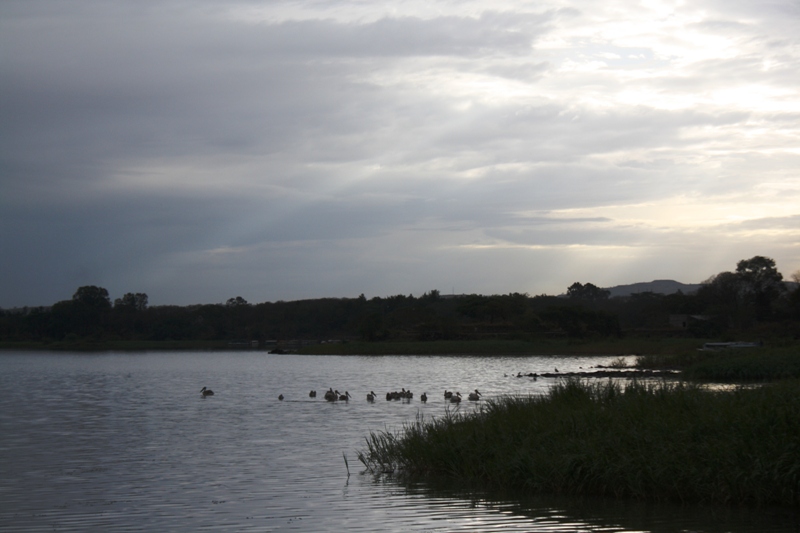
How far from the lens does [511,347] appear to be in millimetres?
76562

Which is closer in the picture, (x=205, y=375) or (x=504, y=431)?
(x=504, y=431)

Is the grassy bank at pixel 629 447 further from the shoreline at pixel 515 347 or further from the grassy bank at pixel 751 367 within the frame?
the shoreline at pixel 515 347

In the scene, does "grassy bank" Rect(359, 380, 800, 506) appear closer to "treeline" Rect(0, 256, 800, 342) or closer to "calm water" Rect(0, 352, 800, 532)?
"calm water" Rect(0, 352, 800, 532)

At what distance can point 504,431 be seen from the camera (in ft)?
42.9

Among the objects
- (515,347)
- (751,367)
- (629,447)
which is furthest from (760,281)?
(629,447)

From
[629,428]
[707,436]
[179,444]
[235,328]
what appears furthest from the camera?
[235,328]

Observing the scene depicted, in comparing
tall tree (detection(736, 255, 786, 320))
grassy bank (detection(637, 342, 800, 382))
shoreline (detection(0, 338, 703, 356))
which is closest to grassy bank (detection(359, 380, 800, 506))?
grassy bank (detection(637, 342, 800, 382))

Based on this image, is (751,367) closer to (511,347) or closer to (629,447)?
(629,447)

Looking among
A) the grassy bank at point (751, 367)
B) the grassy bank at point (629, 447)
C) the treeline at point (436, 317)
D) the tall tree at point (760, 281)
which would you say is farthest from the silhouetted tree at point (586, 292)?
the grassy bank at point (629, 447)

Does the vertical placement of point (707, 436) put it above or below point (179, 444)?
above

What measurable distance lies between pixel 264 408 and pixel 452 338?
211 feet

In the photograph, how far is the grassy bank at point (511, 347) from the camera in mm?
70375

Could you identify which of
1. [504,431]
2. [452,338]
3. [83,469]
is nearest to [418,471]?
[504,431]

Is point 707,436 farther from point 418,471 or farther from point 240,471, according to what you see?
point 240,471
